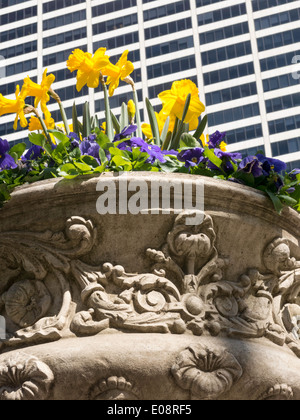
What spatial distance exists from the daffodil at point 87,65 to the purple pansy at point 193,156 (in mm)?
939

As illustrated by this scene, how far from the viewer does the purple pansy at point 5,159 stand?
4.73m

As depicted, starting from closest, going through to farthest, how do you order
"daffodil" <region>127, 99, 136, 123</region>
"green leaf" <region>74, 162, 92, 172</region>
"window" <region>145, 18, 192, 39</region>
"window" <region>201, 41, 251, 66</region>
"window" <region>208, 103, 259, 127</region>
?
"green leaf" <region>74, 162, 92, 172</region>, "daffodil" <region>127, 99, 136, 123</region>, "window" <region>208, 103, 259, 127</region>, "window" <region>201, 41, 251, 66</region>, "window" <region>145, 18, 192, 39</region>

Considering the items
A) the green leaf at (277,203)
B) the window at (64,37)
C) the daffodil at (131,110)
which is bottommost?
the green leaf at (277,203)

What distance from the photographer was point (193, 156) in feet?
15.7

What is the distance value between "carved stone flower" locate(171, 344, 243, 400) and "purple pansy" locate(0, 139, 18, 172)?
161 cm

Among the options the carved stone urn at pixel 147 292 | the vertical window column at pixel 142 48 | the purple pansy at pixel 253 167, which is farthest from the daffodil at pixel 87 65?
the vertical window column at pixel 142 48

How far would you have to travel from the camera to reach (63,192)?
14.5 feet

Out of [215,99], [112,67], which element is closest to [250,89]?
[215,99]

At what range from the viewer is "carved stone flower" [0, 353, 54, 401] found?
391 centimetres

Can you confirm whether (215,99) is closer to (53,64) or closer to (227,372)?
(53,64)

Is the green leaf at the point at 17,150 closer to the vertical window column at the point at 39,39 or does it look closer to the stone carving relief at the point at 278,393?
the stone carving relief at the point at 278,393

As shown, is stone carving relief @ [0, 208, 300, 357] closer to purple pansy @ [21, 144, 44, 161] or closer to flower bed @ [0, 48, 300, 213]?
flower bed @ [0, 48, 300, 213]

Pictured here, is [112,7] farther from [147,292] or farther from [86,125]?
[147,292]

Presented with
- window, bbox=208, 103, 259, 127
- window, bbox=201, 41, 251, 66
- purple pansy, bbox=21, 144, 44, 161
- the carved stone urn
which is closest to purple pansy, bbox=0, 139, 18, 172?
purple pansy, bbox=21, 144, 44, 161
